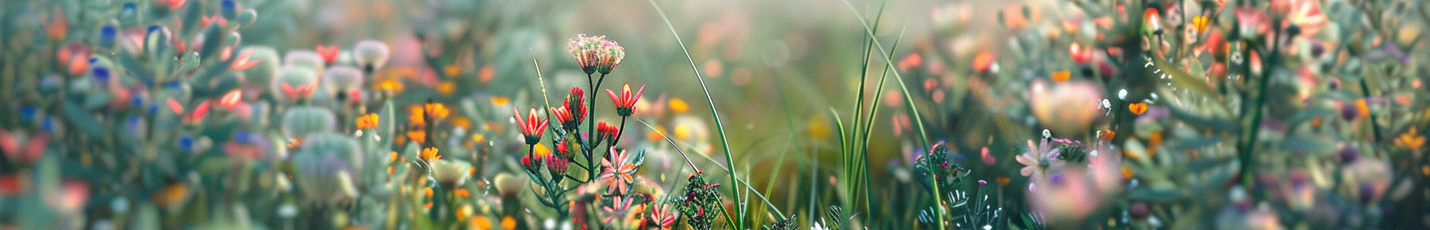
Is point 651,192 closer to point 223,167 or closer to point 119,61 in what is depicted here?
point 223,167

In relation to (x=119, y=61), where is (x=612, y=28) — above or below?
below

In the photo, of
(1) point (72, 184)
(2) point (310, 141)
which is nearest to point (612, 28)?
(2) point (310, 141)

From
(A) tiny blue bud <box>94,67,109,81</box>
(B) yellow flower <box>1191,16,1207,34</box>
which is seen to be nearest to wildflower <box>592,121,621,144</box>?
(A) tiny blue bud <box>94,67,109,81</box>

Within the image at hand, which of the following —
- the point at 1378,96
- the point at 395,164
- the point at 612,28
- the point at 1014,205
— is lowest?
the point at 612,28

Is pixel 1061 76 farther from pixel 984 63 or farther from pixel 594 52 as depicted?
pixel 594 52

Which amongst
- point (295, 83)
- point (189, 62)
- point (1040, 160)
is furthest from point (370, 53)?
point (1040, 160)

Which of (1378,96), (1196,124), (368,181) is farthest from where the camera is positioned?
(1378,96)

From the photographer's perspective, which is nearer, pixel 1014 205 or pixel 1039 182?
pixel 1039 182
